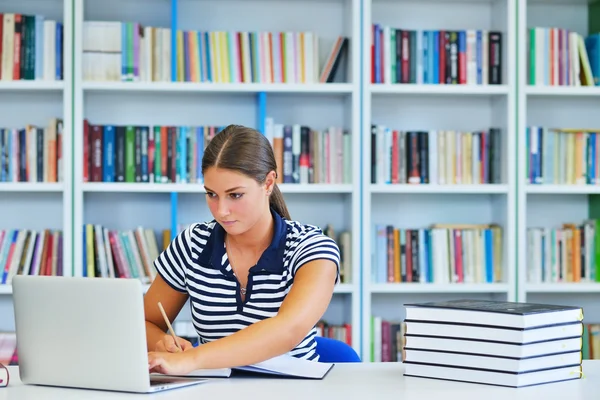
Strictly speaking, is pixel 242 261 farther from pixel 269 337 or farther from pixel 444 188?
pixel 444 188

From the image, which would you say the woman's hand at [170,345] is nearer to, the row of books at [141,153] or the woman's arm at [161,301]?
the woman's arm at [161,301]

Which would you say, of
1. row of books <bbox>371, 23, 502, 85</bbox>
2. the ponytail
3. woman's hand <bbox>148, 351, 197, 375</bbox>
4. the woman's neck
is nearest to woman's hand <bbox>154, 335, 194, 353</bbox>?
woman's hand <bbox>148, 351, 197, 375</bbox>

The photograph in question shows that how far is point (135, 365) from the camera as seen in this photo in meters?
1.43

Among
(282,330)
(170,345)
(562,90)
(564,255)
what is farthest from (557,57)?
(170,345)

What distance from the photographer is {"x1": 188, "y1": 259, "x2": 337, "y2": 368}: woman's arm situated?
158cm

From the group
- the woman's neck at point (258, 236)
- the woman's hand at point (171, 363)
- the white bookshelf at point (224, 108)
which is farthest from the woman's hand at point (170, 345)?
the white bookshelf at point (224, 108)

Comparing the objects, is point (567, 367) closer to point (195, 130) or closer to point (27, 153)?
point (195, 130)

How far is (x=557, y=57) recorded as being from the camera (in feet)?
11.6

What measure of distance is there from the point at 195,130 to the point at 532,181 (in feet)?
4.76

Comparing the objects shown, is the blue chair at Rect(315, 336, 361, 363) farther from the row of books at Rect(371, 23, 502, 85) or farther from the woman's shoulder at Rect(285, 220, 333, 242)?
the row of books at Rect(371, 23, 502, 85)

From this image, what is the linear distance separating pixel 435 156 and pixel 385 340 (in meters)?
0.81

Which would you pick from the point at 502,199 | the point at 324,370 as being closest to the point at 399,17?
the point at 502,199

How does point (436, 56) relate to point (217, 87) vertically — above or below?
above

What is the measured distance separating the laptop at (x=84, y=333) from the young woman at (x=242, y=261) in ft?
0.78
